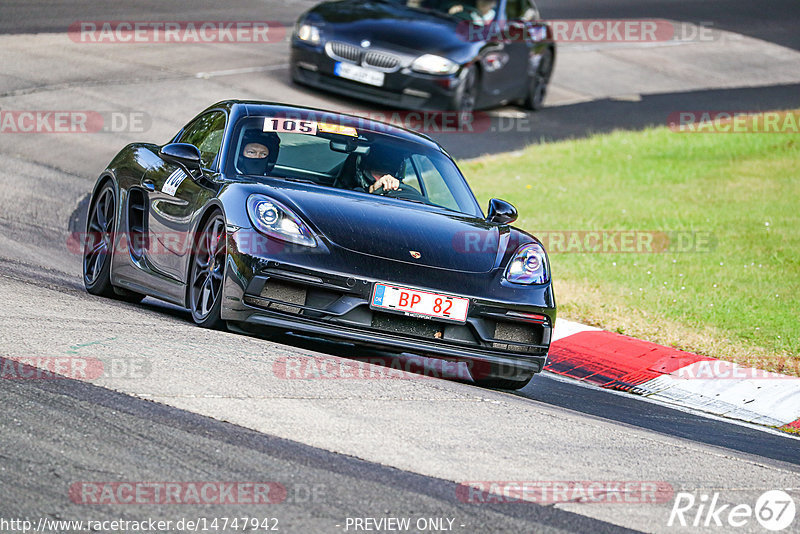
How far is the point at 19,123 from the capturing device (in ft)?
45.5

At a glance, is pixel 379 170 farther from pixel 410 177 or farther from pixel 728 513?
pixel 728 513

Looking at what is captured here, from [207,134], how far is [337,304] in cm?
223

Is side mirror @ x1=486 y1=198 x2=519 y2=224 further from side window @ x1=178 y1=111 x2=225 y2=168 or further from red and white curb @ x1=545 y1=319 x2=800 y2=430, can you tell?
side window @ x1=178 y1=111 x2=225 y2=168

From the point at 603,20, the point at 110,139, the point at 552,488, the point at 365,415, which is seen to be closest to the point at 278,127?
the point at 365,415

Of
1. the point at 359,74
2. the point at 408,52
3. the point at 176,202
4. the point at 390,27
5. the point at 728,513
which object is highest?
the point at 176,202

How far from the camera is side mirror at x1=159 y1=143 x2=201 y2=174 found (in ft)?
24.5

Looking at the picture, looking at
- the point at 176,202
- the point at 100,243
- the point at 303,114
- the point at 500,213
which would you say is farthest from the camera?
the point at 100,243

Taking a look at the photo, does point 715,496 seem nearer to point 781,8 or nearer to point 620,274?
point 620,274

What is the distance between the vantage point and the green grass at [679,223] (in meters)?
10.0

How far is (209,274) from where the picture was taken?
6977 millimetres

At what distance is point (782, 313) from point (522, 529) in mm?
6736

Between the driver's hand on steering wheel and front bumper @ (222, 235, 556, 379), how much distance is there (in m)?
1.18

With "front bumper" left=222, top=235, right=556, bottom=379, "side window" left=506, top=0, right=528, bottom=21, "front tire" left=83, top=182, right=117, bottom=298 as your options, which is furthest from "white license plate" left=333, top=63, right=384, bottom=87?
"front bumper" left=222, top=235, right=556, bottom=379

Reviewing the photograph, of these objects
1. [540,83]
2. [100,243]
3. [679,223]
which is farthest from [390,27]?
[100,243]
